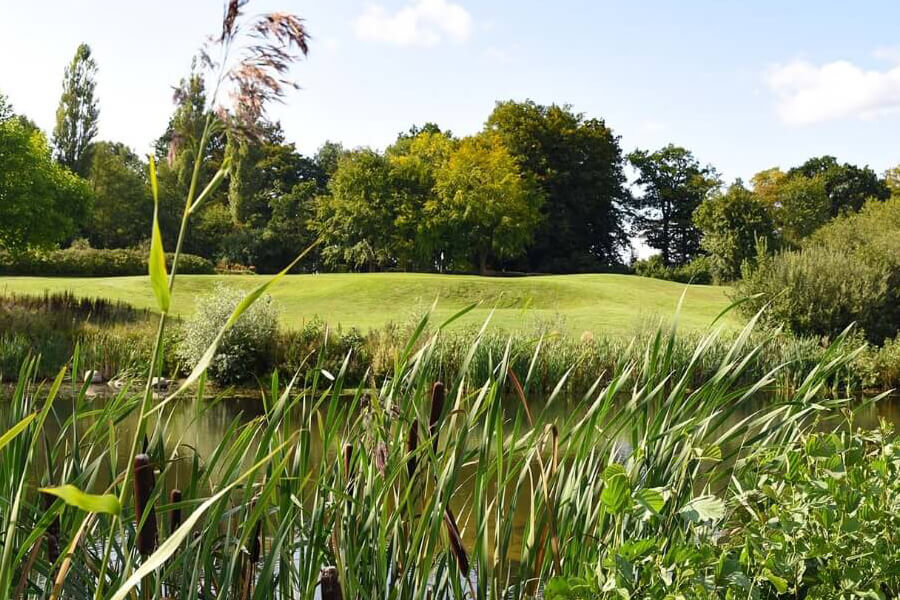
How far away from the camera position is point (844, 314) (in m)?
15.7

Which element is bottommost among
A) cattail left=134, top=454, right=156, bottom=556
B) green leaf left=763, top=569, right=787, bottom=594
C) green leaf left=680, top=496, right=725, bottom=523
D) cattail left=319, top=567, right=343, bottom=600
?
green leaf left=763, top=569, right=787, bottom=594

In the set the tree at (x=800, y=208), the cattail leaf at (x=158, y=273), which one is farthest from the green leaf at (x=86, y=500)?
the tree at (x=800, y=208)

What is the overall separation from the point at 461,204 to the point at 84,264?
1358 cm

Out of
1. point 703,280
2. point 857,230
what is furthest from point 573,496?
point 703,280

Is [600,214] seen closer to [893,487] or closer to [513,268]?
[513,268]

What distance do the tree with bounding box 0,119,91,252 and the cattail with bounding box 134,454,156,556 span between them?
17.6 m

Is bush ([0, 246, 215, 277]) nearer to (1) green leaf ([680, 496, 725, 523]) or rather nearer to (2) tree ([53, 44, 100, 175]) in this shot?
(2) tree ([53, 44, 100, 175])

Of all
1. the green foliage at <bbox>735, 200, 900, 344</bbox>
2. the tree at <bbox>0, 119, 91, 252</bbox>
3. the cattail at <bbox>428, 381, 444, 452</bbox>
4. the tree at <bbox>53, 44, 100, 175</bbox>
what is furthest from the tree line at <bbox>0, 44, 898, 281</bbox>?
the cattail at <bbox>428, 381, 444, 452</bbox>

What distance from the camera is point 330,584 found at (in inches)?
57.9

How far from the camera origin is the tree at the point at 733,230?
110ft

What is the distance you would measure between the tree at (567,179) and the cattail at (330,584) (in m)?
38.7

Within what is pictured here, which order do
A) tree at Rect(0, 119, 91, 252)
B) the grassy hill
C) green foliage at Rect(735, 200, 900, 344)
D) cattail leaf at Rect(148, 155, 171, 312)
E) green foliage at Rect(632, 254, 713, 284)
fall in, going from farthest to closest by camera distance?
green foliage at Rect(632, 254, 713, 284) < the grassy hill < tree at Rect(0, 119, 91, 252) < green foliage at Rect(735, 200, 900, 344) < cattail leaf at Rect(148, 155, 171, 312)

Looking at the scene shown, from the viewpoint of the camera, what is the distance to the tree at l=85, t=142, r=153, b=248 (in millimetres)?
37062

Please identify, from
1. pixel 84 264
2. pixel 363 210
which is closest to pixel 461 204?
pixel 363 210
